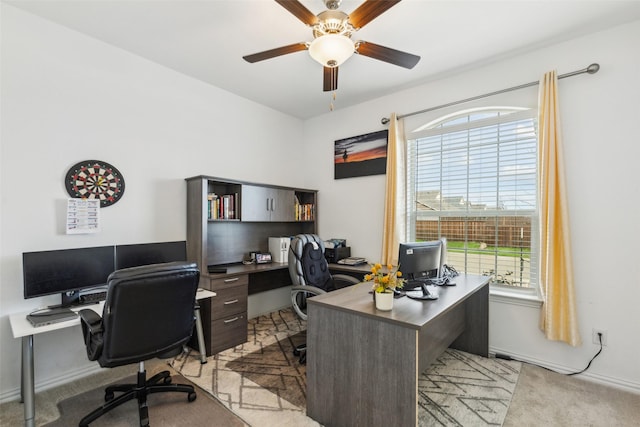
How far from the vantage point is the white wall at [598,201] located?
7.65ft

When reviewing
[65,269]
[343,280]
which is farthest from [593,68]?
[65,269]

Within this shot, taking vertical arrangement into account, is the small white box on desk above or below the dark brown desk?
above

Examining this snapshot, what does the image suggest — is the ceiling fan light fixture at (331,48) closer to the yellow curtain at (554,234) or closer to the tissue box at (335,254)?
the yellow curtain at (554,234)

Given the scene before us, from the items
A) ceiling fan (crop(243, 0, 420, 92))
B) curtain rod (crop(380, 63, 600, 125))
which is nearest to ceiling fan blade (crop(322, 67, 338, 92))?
ceiling fan (crop(243, 0, 420, 92))

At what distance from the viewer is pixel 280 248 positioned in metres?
3.77

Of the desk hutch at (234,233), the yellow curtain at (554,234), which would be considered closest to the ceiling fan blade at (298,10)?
the desk hutch at (234,233)

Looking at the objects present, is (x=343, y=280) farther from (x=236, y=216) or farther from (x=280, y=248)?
(x=236, y=216)

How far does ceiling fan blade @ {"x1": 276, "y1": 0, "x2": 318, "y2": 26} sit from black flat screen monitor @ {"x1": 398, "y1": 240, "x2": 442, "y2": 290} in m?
1.59

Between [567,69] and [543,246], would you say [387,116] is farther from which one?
[543,246]

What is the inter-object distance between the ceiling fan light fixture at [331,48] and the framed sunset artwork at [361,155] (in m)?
1.93

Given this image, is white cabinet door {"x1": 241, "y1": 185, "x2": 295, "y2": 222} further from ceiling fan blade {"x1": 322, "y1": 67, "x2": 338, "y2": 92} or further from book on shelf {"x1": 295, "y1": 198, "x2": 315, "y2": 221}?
ceiling fan blade {"x1": 322, "y1": 67, "x2": 338, "y2": 92}

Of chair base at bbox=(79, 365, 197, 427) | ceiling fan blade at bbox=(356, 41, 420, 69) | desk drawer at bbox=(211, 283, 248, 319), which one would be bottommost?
chair base at bbox=(79, 365, 197, 427)

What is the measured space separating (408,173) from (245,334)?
2.55 m

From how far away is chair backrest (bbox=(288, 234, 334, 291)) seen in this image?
273 cm
